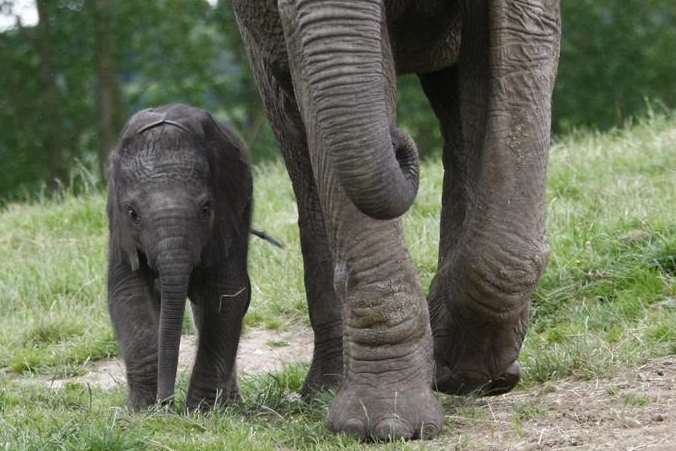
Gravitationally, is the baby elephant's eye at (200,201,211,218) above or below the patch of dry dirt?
above

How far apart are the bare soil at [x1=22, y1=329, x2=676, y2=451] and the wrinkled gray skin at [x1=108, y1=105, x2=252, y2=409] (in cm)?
114

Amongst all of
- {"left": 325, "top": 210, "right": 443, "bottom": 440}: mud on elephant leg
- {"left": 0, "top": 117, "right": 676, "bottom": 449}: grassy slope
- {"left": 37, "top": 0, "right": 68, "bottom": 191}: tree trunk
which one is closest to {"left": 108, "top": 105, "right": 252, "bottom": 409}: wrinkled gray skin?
{"left": 0, "top": 117, "right": 676, "bottom": 449}: grassy slope

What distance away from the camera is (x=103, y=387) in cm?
824

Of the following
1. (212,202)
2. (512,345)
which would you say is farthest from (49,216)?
(512,345)

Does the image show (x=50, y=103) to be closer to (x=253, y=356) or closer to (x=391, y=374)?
(x=253, y=356)

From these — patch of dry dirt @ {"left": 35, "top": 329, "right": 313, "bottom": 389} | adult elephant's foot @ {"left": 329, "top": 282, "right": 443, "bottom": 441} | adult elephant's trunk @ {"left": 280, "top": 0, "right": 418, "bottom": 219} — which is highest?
adult elephant's trunk @ {"left": 280, "top": 0, "right": 418, "bottom": 219}

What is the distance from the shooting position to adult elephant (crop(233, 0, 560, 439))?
5.30 meters

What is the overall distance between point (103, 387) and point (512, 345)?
287cm

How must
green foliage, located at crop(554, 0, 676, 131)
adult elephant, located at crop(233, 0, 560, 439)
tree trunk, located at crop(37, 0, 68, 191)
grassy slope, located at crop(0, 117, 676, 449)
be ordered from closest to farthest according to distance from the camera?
adult elephant, located at crop(233, 0, 560, 439) → grassy slope, located at crop(0, 117, 676, 449) → tree trunk, located at crop(37, 0, 68, 191) → green foliage, located at crop(554, 0, 676, 131)

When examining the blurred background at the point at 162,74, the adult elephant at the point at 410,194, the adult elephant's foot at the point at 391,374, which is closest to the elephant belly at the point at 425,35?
the adult elephant at the point at 410,194

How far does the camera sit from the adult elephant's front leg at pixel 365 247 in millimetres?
5316

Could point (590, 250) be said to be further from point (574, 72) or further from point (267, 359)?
point (574, 72)

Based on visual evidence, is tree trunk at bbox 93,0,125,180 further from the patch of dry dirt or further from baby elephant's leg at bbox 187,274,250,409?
baby elephant's leg at bbox 187,274,250,409

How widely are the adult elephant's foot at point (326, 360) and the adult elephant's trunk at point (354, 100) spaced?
1926mm
